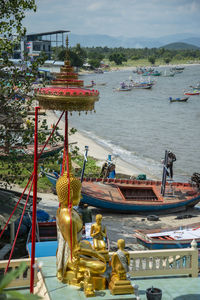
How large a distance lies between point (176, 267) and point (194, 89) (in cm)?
10202

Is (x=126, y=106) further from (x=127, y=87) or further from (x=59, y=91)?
(x=59, y=91)

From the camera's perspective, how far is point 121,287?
10023 mm

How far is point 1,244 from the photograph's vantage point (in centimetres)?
1680

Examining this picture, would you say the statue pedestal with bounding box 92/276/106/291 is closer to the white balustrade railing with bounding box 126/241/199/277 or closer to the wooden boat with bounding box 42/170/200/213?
the white balustrade railing with bounding box 126/241/199/277

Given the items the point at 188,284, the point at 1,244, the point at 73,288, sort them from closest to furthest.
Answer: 1. the point at 73,288
2. the point at 188,284
3. the point at 1,244

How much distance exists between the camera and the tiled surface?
33.0ft

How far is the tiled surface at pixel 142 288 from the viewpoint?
1005 cm

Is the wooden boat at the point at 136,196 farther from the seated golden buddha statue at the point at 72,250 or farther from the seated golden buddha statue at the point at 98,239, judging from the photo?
the seated golden buddha statue at the point at 72,250

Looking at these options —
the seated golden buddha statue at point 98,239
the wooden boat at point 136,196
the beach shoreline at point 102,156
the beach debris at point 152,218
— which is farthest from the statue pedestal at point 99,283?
the beach shoreline at point 102,156

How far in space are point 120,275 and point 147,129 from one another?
5264 centimetres

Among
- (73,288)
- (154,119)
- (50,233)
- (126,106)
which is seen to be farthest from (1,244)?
(126,106)

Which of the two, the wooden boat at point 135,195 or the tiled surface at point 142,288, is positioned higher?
the tiled surface at point 142,288

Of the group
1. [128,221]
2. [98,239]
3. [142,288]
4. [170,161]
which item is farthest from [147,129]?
[142,288]

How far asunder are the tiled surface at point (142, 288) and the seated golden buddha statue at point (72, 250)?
0.78 feet
